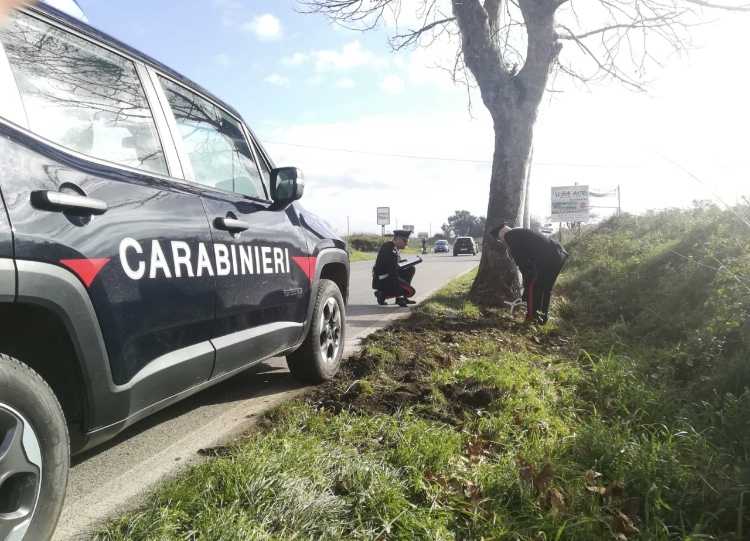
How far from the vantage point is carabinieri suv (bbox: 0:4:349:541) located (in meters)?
1.78

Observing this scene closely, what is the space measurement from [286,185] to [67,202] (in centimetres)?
191

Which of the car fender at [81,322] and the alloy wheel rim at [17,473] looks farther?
the car fender at [81,322]

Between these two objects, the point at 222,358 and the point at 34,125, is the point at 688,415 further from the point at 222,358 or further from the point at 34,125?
the point at 34,125

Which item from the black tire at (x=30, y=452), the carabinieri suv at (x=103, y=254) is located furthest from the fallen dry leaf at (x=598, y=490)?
the black tire at (x=30, y=452)

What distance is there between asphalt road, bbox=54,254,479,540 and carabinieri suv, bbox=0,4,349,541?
41 centimetres

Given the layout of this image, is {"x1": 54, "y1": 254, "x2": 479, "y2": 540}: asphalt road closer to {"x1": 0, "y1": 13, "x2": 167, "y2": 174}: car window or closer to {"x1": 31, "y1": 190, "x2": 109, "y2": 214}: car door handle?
{"x1": 31, "y1": 190, "x2": 109, "y2": 214}: car door handle

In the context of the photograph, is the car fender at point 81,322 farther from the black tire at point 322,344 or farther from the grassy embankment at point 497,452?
the black tire at point 322,344

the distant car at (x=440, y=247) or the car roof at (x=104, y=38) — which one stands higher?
the car roof at (x=104, y=38)

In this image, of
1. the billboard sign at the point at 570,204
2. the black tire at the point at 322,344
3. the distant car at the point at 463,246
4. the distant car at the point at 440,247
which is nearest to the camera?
the black tire at the point at 322,344

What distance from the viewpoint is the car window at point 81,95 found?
2.04 m

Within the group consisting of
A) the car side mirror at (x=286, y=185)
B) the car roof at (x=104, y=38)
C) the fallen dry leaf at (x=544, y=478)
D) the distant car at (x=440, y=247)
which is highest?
the car roof at (x=104, y=38)

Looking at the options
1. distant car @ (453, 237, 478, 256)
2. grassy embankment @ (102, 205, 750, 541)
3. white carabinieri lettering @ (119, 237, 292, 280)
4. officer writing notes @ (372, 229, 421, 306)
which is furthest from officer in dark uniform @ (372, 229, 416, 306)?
distant car @ (453, 237, 478, 256)

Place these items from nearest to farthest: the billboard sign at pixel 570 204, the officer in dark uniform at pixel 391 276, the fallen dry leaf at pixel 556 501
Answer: the fallen dry leaf at pixel 556 501 → the officer in dark uniform at pixel 391 276 → the billboard sign at pixel 570 204

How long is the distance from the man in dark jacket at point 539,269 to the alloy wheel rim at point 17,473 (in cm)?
635
